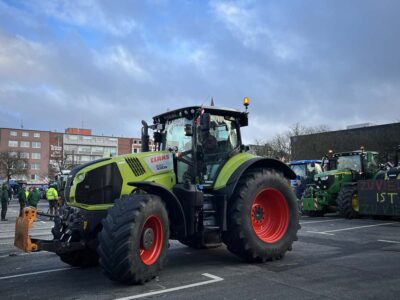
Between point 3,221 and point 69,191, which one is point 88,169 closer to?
point 69,191

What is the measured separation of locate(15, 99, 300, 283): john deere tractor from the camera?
562cm

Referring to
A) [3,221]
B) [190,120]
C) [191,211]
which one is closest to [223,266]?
[191,211]

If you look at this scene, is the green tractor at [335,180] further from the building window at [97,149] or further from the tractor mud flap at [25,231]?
the building window at [97,149]

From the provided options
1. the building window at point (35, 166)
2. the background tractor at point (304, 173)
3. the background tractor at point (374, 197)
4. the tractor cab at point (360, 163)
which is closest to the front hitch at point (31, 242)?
the background tractor at point (374, 197)

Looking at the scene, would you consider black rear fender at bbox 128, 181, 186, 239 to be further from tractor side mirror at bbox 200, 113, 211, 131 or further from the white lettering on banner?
tractor side mirror at bbox 200, 113, 211, 131

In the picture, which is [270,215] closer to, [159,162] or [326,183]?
[159,162]

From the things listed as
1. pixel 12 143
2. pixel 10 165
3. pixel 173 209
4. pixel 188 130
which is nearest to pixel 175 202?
pixel 173 209

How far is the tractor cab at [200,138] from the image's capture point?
23.6 feet

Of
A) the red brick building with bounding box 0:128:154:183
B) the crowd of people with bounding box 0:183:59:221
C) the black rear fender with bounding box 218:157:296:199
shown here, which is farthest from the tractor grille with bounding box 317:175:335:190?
the red brick building with bounding box 0:128:154:183

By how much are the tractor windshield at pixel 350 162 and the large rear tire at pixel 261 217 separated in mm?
10209

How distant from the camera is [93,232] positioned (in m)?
6.29

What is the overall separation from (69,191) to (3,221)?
14997 millimetres

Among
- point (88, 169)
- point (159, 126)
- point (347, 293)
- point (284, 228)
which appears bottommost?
point (347, 293)

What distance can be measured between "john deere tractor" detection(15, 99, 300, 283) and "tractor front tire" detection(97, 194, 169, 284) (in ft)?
0.04
